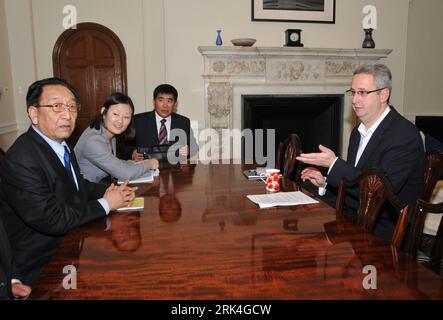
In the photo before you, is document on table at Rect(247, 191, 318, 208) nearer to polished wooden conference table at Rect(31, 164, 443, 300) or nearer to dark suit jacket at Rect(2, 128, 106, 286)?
polished wooden conference table at Rect(31, 164, 443, 300)

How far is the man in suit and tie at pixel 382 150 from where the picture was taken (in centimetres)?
181

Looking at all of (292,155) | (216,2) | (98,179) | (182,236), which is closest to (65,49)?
(216,2)

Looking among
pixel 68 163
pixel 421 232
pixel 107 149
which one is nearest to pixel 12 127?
pixel 107 149

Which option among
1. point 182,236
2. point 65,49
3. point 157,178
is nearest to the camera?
point 182,236

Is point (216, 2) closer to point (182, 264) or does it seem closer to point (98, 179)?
point (98, 179)

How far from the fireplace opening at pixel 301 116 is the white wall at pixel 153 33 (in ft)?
2.12

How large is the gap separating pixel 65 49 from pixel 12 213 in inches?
133

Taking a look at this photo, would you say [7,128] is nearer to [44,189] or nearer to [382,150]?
[44,189]

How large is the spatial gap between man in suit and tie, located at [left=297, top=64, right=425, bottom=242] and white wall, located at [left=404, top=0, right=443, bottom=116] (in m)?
3.50

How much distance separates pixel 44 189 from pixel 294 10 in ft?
13.2

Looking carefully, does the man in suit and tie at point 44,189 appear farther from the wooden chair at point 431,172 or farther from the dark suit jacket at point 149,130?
the dark suit jacket at point 149,130

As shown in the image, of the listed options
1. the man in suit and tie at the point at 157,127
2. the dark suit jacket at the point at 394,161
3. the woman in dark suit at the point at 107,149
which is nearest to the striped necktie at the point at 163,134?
the man in suit and tie at the point at 157,127

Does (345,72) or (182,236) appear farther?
(345,72)

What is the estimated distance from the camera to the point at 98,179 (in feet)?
7.77
